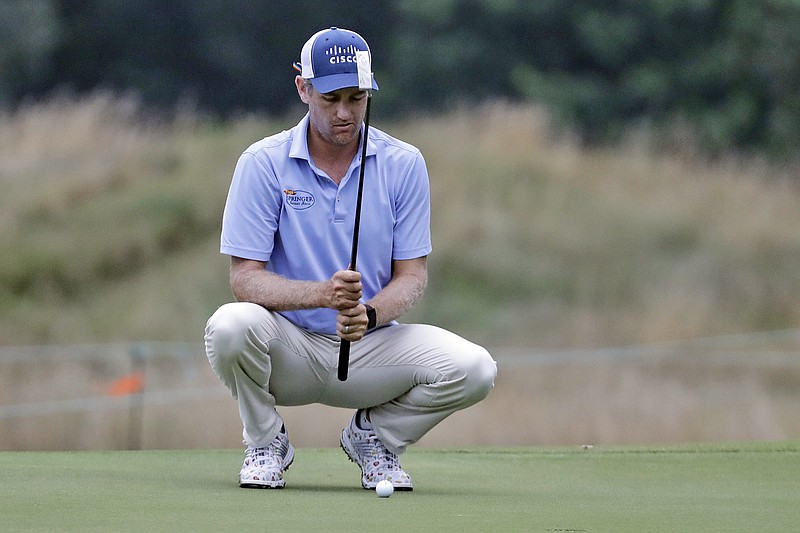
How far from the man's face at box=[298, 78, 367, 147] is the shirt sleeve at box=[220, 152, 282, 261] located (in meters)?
0.19

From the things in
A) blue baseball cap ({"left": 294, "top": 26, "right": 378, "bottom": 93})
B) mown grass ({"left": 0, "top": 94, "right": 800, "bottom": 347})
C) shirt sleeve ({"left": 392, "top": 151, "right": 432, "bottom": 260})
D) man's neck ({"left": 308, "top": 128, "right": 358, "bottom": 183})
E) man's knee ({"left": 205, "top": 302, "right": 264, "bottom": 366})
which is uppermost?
blue baseball cap ({"left": 294, "top": 26, "right": 378, "bottom": 93})

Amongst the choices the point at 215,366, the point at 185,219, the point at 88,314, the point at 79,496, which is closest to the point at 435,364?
the point at 215,366

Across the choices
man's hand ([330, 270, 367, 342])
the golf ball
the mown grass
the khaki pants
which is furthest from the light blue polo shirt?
the mown grass

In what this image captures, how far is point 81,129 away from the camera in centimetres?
1478

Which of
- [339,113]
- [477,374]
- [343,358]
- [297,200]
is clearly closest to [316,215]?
[297,200]

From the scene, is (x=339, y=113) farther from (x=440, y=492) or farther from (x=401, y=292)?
(x=440, y=492)

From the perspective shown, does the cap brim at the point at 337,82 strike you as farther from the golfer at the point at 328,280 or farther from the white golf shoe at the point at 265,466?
the white golf shoe at the point at 265,466

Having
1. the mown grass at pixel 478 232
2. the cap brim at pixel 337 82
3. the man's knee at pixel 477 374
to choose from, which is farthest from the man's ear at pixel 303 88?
the mown grass at pixel 478 232

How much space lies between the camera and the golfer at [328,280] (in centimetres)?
383

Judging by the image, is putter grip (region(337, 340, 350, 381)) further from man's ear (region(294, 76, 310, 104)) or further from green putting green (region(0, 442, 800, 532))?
man's ear (region(294, 76, 310, 104))

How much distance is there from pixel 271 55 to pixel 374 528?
Answer: 1872cm

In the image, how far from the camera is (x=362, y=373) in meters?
3.99

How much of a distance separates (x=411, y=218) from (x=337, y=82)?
1.46 feet

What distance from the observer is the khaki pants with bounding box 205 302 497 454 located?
3826mm
